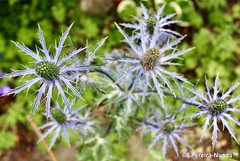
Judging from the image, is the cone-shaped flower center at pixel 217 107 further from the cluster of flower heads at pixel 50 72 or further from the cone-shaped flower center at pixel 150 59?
the cluster of flower heads at pixel 50 72

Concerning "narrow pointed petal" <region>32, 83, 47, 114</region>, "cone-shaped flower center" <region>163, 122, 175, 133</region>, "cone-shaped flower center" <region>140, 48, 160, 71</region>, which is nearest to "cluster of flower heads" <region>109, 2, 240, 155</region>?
"cone-shaped flower center" <region>140, 48, 160, 71</region>

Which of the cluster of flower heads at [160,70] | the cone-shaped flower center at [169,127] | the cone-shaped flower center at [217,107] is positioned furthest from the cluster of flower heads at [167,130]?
the cone-shaped flower center at [217,107]

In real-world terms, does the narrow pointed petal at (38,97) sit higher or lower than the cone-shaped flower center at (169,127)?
higher

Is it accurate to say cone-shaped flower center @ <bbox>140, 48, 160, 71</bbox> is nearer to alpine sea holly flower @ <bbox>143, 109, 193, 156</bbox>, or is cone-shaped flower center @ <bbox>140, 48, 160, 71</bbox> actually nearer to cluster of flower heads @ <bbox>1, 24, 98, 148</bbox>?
cluster of flower heads @ <bbox>1, 24, 98, 148</bbox>

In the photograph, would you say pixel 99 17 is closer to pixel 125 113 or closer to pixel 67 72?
pixel 125 113

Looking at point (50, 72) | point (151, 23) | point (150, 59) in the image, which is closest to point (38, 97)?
point (50, 72)

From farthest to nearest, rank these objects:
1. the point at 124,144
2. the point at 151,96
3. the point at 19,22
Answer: the point at 19,22 < the point at 124,144 < the point at 151,96

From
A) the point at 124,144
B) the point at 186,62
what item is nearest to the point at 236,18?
the point at 186,62
